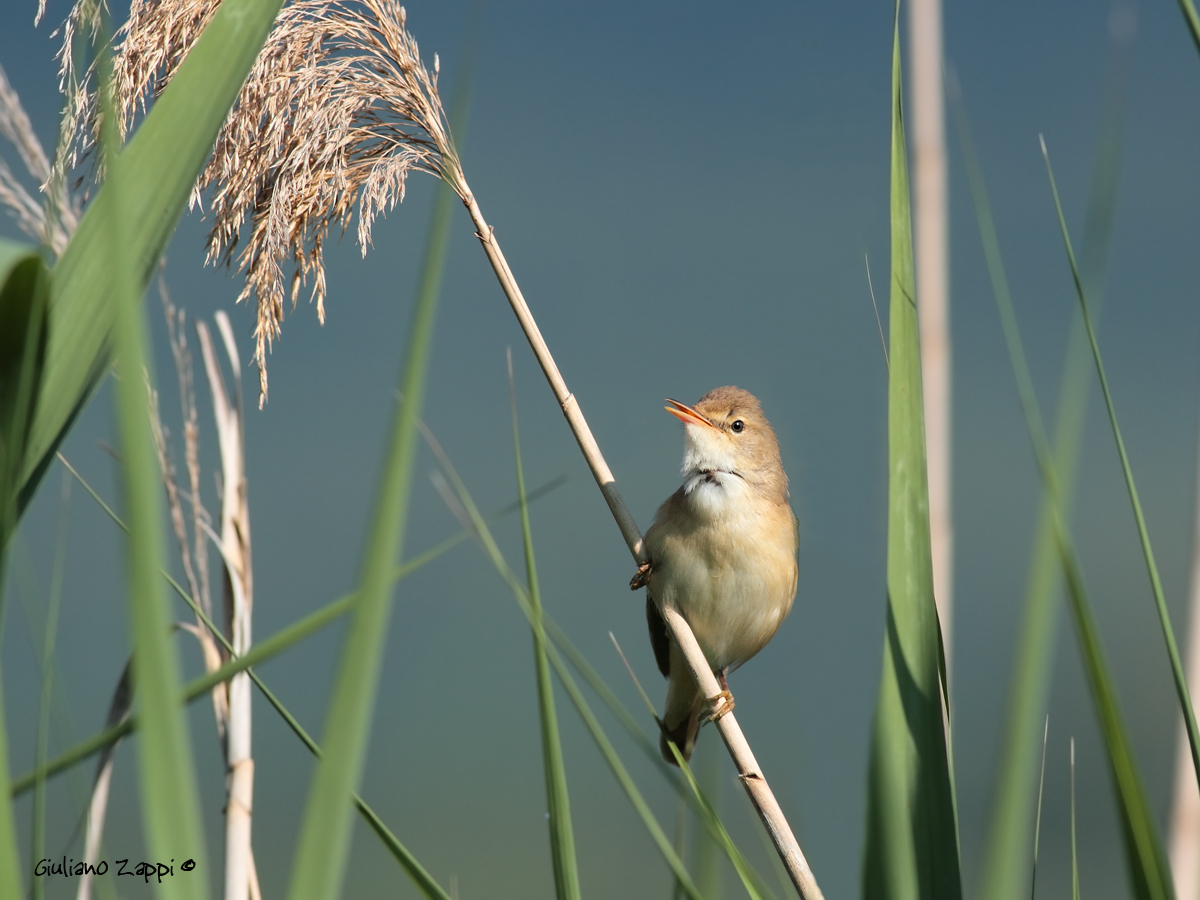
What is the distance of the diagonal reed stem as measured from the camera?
1212mm

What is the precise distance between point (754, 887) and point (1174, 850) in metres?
0.93

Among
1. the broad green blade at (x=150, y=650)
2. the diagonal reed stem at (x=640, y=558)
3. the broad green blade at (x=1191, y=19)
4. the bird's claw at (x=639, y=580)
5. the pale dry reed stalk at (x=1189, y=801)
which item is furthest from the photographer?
the bird's claw at (x=639, y=580)

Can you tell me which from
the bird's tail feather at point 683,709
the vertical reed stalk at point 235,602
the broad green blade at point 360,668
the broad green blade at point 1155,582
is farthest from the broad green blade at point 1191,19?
the bird's tail feather at point 683,709

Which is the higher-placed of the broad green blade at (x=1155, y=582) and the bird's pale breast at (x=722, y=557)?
the broad green blade at (x=1155, y=582)

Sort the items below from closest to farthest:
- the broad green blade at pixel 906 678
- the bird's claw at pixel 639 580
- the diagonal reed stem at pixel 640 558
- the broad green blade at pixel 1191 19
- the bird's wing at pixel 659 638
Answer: the broad green blade at pixel 906 678
the broad green blade at pixel 1191 19
the diagonal reed stem at pixel 640 558
the bird's claw at pixel 639 580
the bird's wing at pixel 659 638

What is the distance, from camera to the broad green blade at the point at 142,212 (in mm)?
683

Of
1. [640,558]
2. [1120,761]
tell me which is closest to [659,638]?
[640,558]

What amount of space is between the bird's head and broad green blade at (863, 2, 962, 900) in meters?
1.57

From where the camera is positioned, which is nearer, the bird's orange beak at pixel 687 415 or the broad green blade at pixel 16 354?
the broad green blade at pixel 16 354

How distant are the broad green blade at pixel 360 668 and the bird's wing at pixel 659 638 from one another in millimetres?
2197

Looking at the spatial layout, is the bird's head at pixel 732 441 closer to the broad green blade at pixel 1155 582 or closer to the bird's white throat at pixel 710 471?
the bird's white throat at pixel 710 471

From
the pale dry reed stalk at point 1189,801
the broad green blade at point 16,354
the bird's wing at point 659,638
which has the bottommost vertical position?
the bird's wing at point 659,638

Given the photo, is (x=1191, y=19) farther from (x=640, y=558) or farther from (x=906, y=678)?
(x=640, y=558)

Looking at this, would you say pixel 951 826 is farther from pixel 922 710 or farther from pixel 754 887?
pixel 754 887
